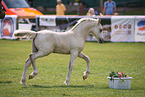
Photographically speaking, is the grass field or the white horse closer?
the grass field

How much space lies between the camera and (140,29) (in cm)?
1908

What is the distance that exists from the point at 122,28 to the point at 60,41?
11761 millimetres

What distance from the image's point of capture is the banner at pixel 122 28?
1942cm

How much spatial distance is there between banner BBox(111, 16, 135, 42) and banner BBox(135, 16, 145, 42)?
0.24 metres

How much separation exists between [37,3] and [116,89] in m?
38.3

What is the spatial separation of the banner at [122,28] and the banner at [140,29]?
0.80 ft

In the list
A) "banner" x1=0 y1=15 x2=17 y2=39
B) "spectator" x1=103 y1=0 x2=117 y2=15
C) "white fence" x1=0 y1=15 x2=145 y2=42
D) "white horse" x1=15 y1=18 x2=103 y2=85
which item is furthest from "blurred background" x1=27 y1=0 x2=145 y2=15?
"white horse" x1=15 y1=18 x2=103 y2=85

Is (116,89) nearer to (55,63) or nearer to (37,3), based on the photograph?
(55,63)

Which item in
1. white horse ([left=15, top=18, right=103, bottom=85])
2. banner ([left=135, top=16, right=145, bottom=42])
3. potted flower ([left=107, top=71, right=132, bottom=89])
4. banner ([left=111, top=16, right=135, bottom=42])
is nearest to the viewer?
potted flower ([left=107, top=71, right=132, bottom=89])

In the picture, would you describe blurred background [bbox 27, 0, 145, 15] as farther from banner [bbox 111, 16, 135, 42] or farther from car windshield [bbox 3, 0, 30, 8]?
banner [bbox 111, 16, 135, 42]

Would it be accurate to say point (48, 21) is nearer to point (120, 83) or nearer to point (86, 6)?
point (120, 83)

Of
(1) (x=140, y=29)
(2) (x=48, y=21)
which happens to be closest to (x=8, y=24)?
(2) (x=48, y=21)

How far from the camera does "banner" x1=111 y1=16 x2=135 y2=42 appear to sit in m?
19.4

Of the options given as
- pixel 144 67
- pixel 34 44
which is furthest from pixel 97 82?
pixel 144 67
